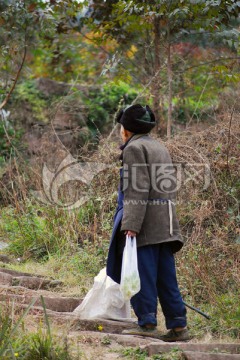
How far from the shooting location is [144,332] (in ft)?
18.6

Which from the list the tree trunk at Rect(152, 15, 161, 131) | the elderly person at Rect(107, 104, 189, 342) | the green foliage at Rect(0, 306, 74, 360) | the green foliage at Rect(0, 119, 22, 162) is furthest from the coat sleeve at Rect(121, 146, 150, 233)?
the green foliage at Rect(0, 119, 22, 162)

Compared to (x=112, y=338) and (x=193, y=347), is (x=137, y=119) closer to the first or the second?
(x=112, y=338)

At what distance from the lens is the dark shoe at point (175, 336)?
5684 millimetres

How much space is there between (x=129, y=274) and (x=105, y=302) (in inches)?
31.7

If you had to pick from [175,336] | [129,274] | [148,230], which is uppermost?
[148,230]

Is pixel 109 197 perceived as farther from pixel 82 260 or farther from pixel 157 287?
pixel 157 287

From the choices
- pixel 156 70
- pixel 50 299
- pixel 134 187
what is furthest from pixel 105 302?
pixel 156 70

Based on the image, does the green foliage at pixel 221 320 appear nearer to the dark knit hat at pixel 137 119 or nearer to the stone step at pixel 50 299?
the stone step at pixel 50 299

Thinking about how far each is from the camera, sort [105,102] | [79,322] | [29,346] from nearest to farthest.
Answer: [29,346] < [79,322] < [105,102]

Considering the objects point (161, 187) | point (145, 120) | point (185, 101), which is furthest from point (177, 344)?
point (185, 101)

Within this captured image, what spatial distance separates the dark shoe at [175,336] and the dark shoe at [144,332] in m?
0.06

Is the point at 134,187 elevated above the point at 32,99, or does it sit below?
below

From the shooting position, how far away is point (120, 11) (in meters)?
9.69

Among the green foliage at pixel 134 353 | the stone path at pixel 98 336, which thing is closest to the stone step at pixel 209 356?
the stone path at pixel 98 336
